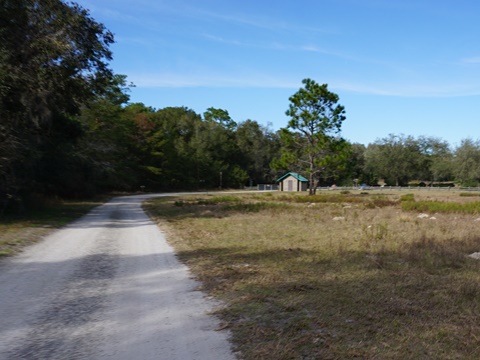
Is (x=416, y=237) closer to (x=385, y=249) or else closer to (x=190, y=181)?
(x=385, y=249)

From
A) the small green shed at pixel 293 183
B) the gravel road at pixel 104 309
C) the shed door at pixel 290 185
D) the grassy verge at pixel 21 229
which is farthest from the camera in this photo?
the shed door at pixel 290 185

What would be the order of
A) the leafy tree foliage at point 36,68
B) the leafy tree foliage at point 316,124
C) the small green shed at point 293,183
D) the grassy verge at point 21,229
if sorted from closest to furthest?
the grassy verge at point 21,229 → the leafy tree foliage at point 36,68 → the leafy tree foliage at point 316,124 → the small green shed at point 293,183

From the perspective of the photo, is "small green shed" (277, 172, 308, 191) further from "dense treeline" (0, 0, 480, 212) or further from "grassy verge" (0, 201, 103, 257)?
"grassy verge" (0, 201, 103, 257)

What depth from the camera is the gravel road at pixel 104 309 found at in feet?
14.0

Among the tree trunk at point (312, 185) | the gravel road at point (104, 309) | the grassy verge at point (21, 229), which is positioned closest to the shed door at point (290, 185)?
the tree trunk at point (312, 185)

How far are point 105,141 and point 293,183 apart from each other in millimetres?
41590

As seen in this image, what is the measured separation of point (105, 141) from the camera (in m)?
43.9

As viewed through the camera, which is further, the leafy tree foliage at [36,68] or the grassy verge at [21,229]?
the leafy tree foliage at [36,68]

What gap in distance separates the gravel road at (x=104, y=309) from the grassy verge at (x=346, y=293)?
48 centimetres

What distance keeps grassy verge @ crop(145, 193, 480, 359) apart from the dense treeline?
10741mm

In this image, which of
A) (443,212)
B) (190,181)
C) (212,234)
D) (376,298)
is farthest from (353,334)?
(190,181)

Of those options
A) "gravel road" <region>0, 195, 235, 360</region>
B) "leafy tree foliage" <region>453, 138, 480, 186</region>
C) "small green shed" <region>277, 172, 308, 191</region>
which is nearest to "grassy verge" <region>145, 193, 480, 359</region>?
"gravel road" <region>0, 195, 235, 360</region>

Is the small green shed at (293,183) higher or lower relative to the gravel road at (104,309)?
higher

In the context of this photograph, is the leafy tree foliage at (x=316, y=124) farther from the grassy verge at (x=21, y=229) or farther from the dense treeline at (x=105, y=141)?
the grassy verge at (x=21, y=229)
